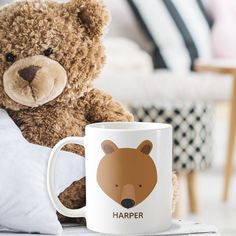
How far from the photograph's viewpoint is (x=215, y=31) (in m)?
3.55

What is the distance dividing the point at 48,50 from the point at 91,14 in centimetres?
7

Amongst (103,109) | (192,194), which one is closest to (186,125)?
(192,194)

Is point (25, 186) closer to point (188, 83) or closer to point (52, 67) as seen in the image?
point (52, 67)

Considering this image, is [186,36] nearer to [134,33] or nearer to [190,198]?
[134,33]

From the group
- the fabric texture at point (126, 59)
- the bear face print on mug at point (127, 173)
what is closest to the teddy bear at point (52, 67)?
the bear face print on mug at point (127, 173)

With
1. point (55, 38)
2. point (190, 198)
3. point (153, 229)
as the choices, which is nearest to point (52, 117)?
point (55, 38)

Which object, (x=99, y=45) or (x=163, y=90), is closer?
(x=99, y=45)

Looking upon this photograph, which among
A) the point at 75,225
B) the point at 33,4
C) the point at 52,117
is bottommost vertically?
the point at 75,225

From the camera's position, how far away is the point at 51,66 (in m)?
0.83

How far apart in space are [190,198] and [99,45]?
1.62 metres

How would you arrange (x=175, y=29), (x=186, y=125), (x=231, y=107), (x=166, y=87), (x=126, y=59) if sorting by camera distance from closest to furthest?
(x=186, y=125)
(x=231, y=107)
(x=166, y=87)
(x=126, y=59)
(x=175, y=29)

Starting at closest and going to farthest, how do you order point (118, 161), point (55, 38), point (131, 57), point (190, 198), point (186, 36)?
point (118, 161), point (55, 38), point (190, 198), point (131, 57), point (186, 36)

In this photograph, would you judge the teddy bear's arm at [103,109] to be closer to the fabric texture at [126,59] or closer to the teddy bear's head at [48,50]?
the teddy bear's head at [48,50]

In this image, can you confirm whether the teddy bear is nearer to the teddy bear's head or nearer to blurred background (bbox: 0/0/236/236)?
the teddy bear's head
